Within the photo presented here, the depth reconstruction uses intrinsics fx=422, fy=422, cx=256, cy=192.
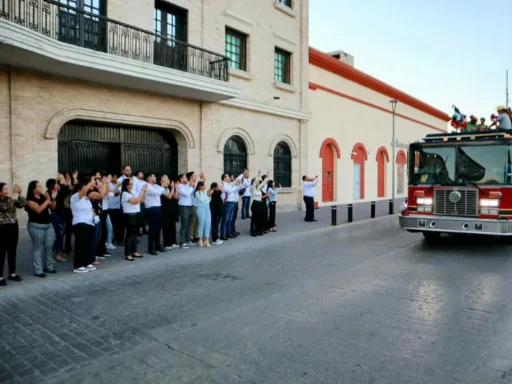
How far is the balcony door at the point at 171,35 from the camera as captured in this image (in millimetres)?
14273

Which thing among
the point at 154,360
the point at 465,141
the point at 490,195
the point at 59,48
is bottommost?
the point at 154,360

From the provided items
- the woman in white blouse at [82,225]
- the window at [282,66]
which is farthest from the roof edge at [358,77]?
the woman in white blouse at [82,225]

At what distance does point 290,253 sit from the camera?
977 cm

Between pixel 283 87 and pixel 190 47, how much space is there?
5709 mm

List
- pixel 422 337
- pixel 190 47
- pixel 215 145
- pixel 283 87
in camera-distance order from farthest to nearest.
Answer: pixel 283 87 < pixel 215 145 < pixel 190 47 < pixel 422 337

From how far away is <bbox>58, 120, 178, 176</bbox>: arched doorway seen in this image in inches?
498

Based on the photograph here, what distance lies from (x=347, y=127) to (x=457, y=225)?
1572 cm

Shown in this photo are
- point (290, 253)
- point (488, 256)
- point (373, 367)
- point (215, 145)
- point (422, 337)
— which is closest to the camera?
point (373, 367)

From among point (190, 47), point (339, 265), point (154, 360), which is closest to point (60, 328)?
point (154, 360)

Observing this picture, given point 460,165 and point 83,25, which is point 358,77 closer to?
point 460,165

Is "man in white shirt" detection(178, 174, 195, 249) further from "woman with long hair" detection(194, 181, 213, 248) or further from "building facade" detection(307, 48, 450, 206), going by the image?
"building facade" detection(307, 48, 450, 206)

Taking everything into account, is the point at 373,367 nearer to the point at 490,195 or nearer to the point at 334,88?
the point at 490,195

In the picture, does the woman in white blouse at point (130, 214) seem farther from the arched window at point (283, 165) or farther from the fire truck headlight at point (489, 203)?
the arched window at point (283, 165)

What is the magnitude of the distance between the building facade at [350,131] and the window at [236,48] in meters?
4.87
